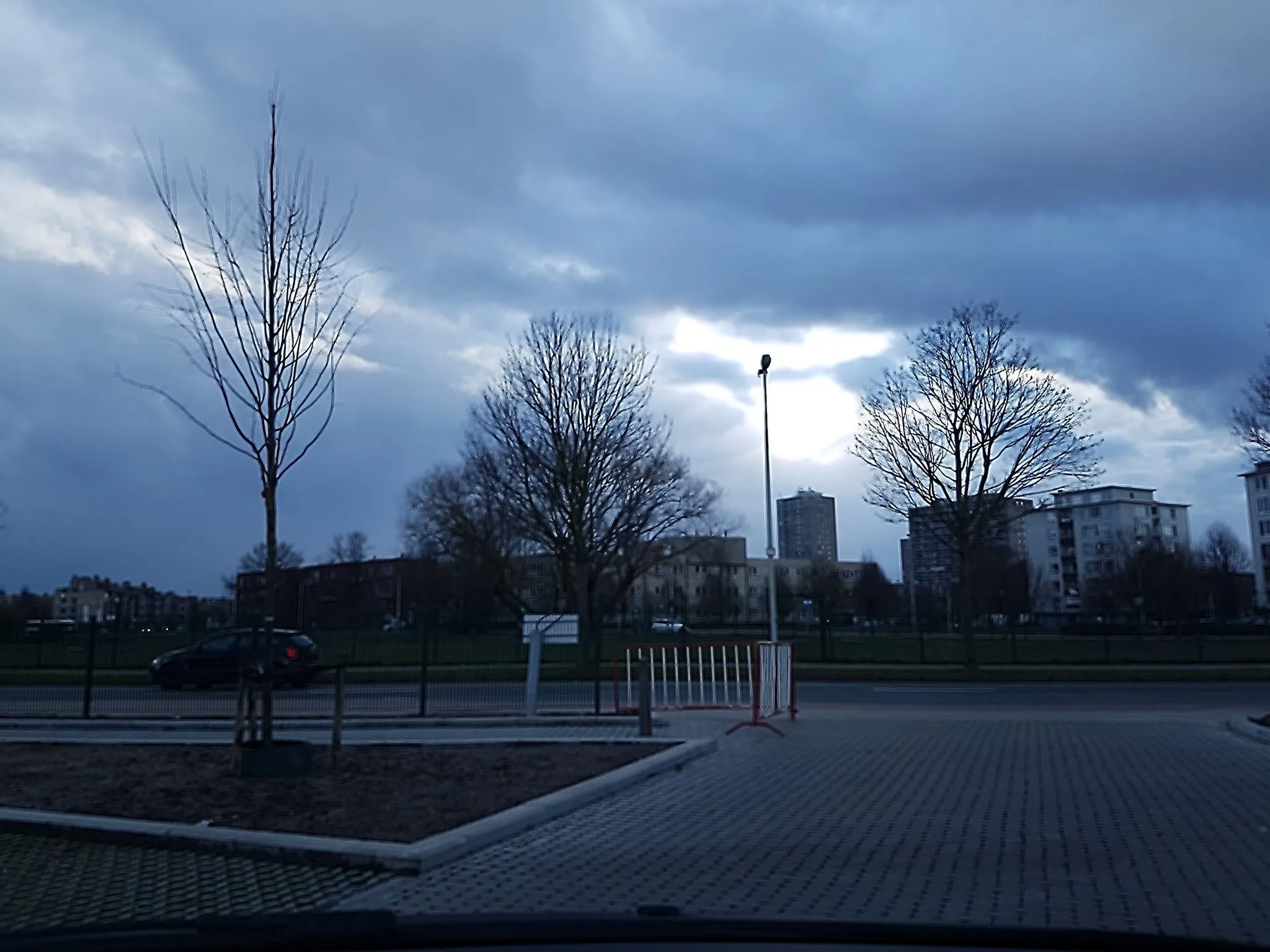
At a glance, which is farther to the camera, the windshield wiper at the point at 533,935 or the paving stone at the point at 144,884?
the paving stone at the point at 144,884

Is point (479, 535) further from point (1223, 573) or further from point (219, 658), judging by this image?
point (1223, 573)

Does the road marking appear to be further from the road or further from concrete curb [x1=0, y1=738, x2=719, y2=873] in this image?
concrete curb [x1=0, y1=738, x2=719, y2=873]

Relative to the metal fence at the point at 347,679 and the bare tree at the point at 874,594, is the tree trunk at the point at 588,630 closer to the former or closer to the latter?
the metal fence at the point at 347,679

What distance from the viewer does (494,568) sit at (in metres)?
44.9

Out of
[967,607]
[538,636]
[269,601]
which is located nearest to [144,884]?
[269,601]

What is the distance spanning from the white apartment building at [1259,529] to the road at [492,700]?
88425 millimetres

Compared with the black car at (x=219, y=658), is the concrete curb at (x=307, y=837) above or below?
below

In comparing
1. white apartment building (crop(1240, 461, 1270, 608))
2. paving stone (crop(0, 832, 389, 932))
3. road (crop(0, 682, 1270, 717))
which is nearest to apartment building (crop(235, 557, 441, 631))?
road (crop(0, 682, 1270, 717))

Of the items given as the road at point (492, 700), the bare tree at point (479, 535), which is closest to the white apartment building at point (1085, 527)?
the bare tree at point (479, 535)

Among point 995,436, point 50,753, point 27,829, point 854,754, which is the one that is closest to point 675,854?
point 27,829

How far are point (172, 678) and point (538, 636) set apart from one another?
10981 mm

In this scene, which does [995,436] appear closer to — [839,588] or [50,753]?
[50,753]

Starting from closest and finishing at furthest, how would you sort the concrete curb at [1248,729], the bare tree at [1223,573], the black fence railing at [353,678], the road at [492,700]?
the concrete curb at [1248,729] < the black fence railing at [353,678] < the road at [492,700] < the bare tree at [1223,573]

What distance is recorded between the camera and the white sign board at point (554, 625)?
18.8 metres
